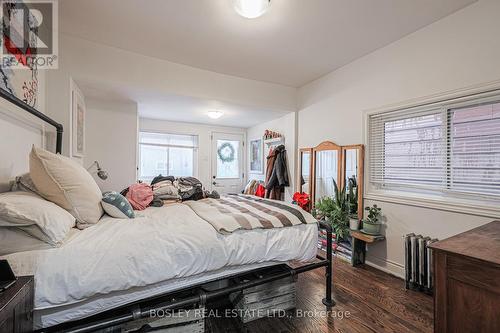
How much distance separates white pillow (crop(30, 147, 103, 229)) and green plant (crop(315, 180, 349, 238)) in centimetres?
244

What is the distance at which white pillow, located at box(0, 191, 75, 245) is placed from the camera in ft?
3.14

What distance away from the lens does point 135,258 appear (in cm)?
114

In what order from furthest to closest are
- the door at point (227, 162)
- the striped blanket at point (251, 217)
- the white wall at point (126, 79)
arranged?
1. the door at point (227, 162)
2. the white wall at point (126, 79)
3. the striped blanket at point (251, 217)

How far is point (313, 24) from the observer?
210 centimetres

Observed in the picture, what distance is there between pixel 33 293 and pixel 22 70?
1.64m

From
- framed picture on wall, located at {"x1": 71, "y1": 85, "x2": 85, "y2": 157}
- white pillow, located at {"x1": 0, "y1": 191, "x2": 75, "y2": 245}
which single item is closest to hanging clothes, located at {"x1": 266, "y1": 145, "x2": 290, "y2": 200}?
framed picture on wall, located at {"x1": 71, "y1": 85, "x2": 85, "y2": 157}

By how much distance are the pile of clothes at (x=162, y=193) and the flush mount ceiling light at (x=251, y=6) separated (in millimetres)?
1861

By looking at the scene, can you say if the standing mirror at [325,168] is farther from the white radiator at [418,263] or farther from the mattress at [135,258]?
the mattress at [135,258]

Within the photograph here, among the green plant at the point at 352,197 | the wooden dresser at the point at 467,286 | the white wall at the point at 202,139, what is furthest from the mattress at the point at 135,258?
the white wall at the point at 202,139

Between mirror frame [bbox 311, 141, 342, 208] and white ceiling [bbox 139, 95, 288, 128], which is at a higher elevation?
white ceiling [bbox 139, 95, 288, 128]

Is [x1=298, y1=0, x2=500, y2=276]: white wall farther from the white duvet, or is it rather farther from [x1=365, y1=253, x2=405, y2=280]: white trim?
the white duvet

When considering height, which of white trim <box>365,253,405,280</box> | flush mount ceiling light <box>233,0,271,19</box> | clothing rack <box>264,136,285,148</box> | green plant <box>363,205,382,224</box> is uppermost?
flush mount ceiling light <box>233,0,271,19</box>

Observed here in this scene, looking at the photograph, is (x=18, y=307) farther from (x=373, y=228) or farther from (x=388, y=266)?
(x=388, y=266)

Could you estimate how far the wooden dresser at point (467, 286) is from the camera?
97 centimetres
